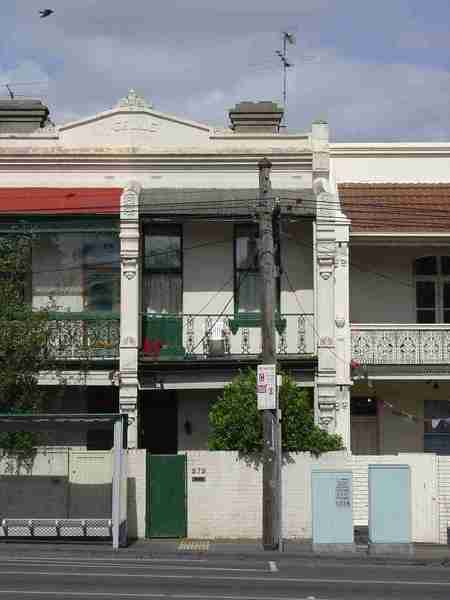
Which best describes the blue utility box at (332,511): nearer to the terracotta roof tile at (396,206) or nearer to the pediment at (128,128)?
the terracotta roof tile at (396,206)

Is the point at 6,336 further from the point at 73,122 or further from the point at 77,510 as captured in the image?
the point at 73,122

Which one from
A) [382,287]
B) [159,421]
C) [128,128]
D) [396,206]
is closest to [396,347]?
[382,287]

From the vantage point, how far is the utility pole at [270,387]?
2173 cm

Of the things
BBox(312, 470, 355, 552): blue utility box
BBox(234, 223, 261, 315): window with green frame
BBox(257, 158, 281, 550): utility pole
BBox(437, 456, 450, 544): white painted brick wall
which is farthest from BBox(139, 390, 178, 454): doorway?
BBox(437, 456, 450, 544): white painted brick wall

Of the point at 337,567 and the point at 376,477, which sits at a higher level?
the point at 376,477

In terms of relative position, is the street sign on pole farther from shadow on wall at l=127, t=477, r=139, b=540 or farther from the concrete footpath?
shadow on wall at l=127, t=477, r=139, b=540

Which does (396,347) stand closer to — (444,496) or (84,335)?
(444,496)

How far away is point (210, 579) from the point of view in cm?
1669

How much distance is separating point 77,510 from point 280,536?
4.29 metres

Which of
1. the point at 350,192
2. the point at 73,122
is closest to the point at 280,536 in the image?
the point at 350,192

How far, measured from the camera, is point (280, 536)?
2186 centimetres

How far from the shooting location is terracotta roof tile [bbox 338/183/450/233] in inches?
1057

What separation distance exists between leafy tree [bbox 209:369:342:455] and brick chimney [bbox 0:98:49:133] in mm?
9961

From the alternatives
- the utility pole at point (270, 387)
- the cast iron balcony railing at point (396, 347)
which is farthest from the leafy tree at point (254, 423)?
the cast iron balcony railing at point (396, 347)
